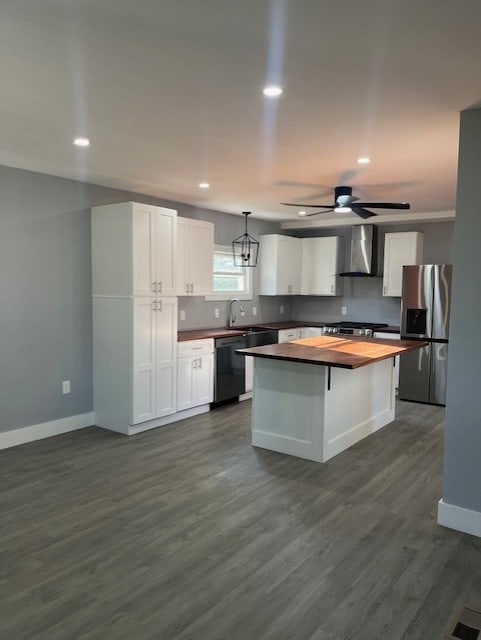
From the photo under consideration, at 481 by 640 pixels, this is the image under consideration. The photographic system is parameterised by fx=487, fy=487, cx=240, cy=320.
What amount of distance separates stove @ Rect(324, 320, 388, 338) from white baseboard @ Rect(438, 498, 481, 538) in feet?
12.2

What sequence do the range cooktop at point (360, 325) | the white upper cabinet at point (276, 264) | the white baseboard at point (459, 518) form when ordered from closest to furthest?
1. the white baseboard at point (459, 518)
2. the range cooktop at point (360, 325)
3. the white upper cabinet at point (276, 264)

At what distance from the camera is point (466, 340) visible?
2.84 meters

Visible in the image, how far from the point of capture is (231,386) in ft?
19.5

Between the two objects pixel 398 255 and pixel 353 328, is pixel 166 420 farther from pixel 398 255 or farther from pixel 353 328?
pixel 398 255

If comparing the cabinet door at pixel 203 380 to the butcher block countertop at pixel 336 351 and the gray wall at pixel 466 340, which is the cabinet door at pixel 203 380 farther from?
the gray wall at pixel 466 340

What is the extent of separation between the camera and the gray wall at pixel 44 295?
14.1ft

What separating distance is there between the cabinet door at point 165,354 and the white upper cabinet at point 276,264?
245 centimetres

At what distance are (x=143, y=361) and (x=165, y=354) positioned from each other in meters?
0.30

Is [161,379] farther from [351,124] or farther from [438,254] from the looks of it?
[438,254]

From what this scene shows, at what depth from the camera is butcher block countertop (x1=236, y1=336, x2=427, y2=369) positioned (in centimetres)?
380

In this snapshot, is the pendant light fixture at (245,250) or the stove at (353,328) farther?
the pendant light fixture at (245,250)

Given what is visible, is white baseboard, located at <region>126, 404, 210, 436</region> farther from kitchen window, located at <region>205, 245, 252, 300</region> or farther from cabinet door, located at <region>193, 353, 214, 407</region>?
kitchen window, located at <region>205, 245, 252, 300</region>

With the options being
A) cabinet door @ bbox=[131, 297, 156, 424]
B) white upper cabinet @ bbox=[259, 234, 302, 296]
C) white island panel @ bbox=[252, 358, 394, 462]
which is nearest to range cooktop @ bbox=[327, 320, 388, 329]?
white upper cabinet @ bbox=[259, 234, 302, 296]

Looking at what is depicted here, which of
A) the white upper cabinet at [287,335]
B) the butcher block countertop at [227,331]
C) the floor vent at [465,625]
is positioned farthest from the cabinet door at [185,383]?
the floor vent at [465,625]
